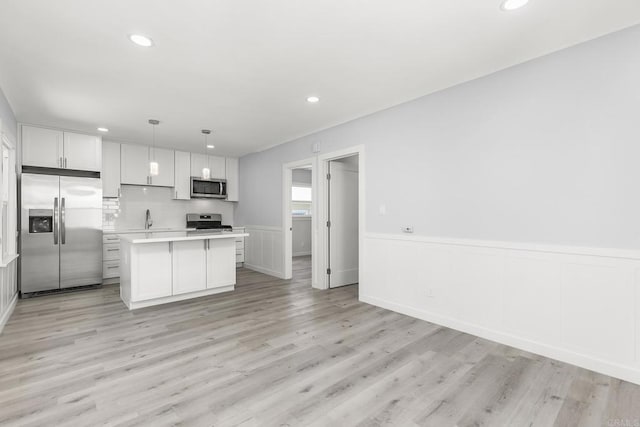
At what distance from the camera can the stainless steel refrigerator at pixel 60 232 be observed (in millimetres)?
4414

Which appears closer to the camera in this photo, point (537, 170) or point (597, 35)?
point (597, 35)

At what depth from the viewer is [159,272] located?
3980 mm

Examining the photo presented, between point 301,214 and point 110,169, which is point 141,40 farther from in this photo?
point 301,214

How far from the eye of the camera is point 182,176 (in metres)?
6.29

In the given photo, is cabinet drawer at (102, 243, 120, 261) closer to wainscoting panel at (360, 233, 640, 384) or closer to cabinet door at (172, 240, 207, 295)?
cabinet door at (172, 240, 207, 295)

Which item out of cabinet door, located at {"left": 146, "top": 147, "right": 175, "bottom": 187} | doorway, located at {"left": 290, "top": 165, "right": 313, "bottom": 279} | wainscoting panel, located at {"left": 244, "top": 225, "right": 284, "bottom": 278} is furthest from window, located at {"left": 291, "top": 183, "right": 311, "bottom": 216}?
cabinet door, located at {"left": 146, "top": 147, "right": 175, "bottom": 187}

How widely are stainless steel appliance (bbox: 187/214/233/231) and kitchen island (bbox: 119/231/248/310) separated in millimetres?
2219

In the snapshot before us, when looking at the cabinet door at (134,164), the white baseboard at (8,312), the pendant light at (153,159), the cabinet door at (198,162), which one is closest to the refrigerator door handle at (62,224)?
the white baseboard at (8,312)

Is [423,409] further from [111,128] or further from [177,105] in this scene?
[111,128]

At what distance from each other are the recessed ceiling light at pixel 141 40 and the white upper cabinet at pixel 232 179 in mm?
4551

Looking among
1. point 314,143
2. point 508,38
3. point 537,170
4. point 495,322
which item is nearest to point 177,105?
point 314,143

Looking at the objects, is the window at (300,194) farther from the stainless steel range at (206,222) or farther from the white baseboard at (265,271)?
the white baseboard at (265,271)

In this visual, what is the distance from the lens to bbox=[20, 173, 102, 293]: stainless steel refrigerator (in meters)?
4.41

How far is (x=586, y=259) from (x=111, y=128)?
592 centimetres
